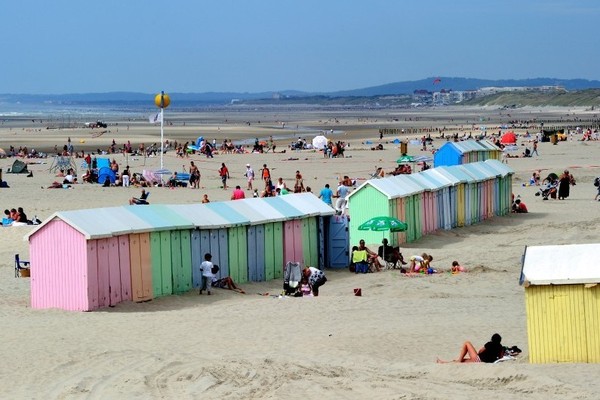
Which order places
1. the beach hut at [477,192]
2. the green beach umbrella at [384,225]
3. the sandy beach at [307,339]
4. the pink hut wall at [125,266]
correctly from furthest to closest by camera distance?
the beach hut at [477,192]
the green beach umbrella at [384,225]
the pink hut wall at [125,266]
the sandy beach at [307,339]

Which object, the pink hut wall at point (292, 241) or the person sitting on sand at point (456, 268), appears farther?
the pink hut wall at point (292, 241)

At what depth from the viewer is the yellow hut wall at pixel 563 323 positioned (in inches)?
479

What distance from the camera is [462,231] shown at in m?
28.4

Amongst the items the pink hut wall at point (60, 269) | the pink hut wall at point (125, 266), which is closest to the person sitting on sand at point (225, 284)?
the pink hut wall at point (125, 266)

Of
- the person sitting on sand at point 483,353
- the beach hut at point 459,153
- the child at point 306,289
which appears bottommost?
the person sitting on sand at point 483,353

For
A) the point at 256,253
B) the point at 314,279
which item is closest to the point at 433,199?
the point at 256,253

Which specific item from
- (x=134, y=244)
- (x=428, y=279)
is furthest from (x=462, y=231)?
(x=134, y=244)

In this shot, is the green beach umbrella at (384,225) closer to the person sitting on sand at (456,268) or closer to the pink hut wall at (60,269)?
the person sitting on sand at (456,268)

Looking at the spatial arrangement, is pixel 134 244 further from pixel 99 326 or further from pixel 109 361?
pixel 109 361

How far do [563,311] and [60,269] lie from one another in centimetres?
780

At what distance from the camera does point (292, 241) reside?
861 inches

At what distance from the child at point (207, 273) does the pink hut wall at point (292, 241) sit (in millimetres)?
2828

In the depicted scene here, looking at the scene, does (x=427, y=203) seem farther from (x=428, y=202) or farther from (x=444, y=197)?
(x=444, y=197)

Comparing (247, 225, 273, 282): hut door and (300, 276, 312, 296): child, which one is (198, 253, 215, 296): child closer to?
(300, 276, 312, 296): child
